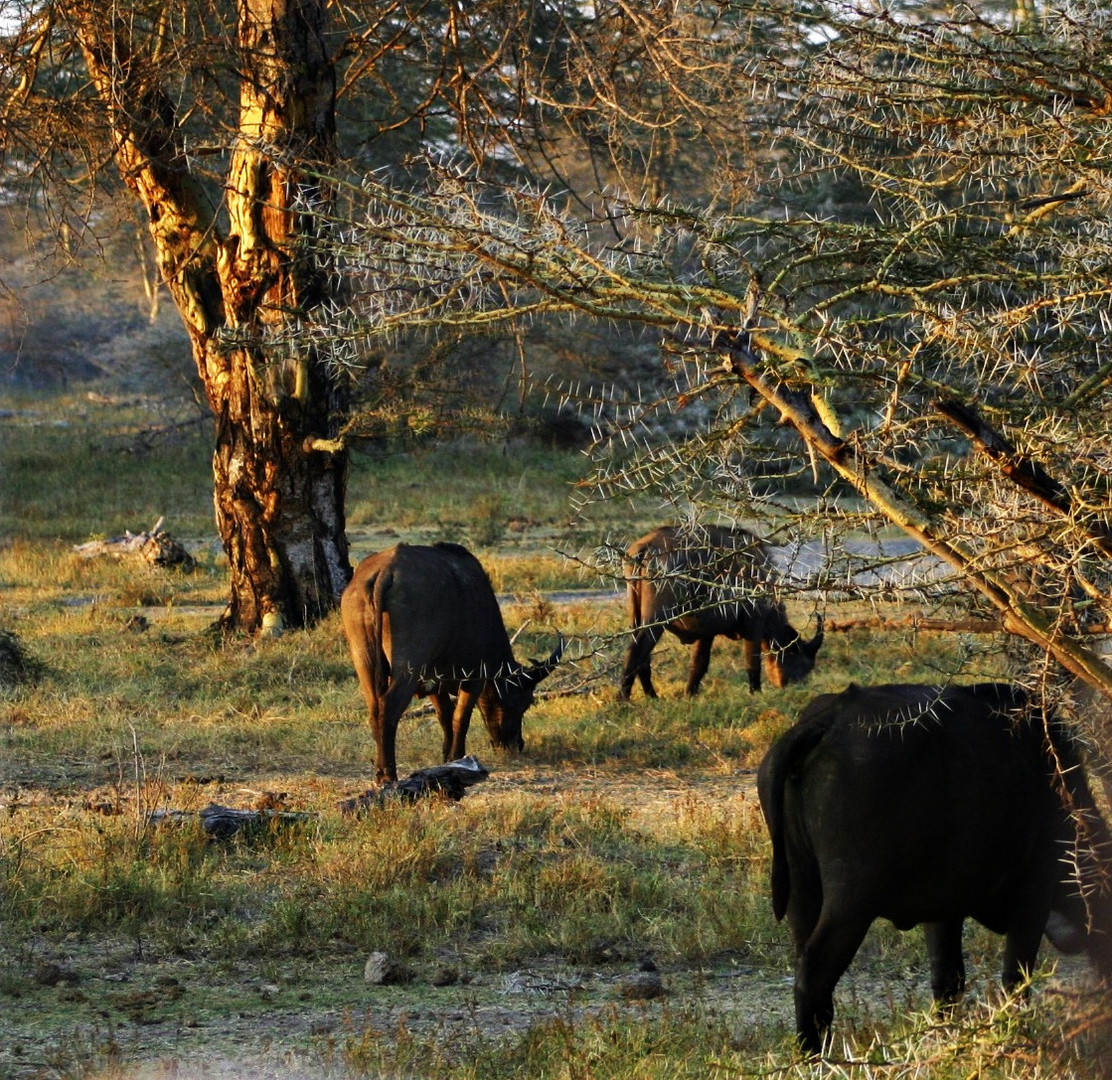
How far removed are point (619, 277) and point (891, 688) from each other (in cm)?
183

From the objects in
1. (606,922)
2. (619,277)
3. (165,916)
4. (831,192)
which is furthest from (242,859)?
(831,192)

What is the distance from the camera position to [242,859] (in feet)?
23.3

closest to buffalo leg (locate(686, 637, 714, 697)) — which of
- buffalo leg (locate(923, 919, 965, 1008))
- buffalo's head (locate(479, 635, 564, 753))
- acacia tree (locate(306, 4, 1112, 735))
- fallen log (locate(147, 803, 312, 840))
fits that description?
buffalo's head (locate(479, 635, 564, 753))

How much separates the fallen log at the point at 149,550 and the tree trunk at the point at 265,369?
15.2 feet

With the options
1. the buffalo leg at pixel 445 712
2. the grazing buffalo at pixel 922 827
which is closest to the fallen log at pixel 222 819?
the buffalo leg at pixel 445 712

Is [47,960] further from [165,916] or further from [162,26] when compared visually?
[162,26]

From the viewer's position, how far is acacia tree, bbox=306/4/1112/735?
4.03m

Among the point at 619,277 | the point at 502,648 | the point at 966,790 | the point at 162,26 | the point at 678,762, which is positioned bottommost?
the point at 678,762

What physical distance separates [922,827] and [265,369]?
9.52 meters

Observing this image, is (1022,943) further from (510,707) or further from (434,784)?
(510,707)

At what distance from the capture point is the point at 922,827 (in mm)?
4719

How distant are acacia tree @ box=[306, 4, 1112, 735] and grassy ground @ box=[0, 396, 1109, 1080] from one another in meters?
0.51

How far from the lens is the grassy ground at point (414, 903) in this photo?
15.7 feet

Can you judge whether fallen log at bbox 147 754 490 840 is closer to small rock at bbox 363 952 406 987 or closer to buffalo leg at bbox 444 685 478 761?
buffalo leg at bbox 444 685 478 761
